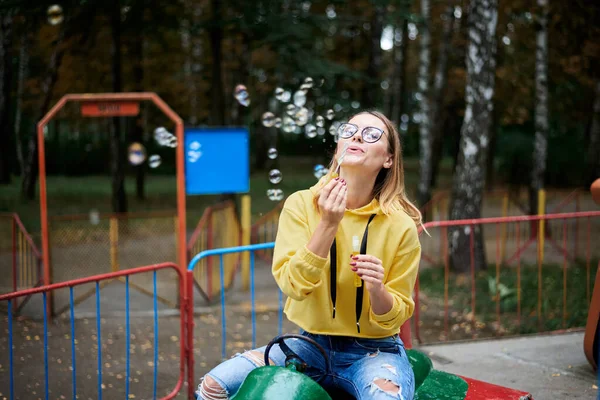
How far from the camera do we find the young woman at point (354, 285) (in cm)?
273

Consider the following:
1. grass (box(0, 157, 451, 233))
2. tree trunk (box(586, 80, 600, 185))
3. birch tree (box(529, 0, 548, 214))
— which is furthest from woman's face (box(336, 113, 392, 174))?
tree trunk (box(586, 80, 600, 185))

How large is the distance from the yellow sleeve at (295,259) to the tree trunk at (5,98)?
1211 centimetres

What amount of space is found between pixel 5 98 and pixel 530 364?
40.4 feet

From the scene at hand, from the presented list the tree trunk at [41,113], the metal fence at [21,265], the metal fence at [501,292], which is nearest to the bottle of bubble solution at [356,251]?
the metal fence at [501,292]

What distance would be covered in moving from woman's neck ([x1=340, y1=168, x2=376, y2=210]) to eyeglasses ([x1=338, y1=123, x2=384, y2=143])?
0.16 meters

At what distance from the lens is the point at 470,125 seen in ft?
30.9

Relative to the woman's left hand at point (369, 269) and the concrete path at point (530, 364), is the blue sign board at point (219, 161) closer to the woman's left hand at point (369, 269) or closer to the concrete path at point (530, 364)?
the concrete path at point (530, 364)

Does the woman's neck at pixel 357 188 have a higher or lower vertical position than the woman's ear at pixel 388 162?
lower

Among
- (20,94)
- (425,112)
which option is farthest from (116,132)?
(425,112)

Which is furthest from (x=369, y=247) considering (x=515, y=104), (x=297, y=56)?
(x=515, y=104)

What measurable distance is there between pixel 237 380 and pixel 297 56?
10095 millimetres

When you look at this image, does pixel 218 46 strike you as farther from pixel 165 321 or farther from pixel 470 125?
pixel 165 321

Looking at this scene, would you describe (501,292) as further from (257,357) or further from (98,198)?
(98,198)

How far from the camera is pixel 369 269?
251 centimetres
